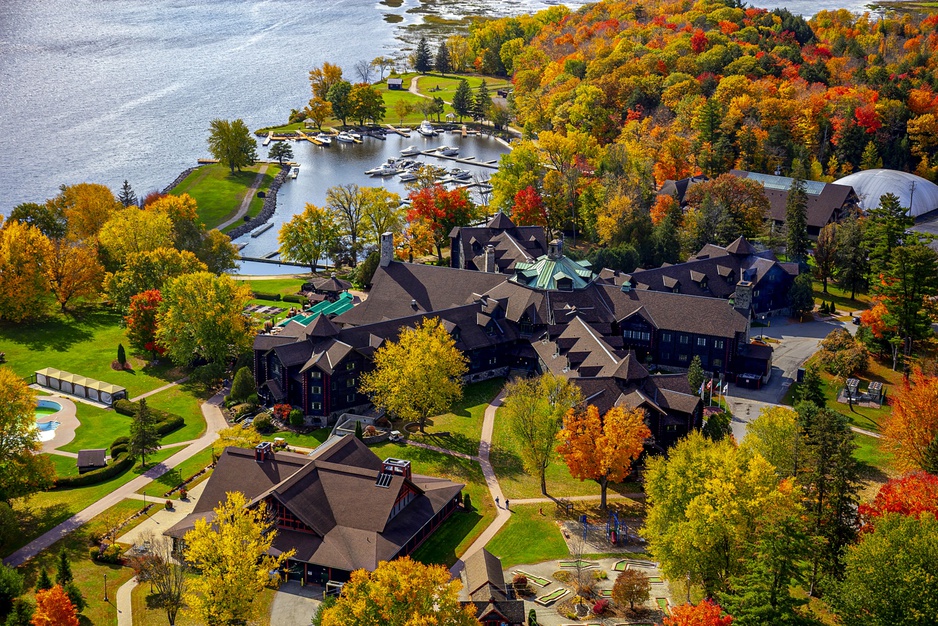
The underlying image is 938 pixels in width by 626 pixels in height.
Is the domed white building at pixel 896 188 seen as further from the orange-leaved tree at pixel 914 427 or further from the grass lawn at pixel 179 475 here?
the grass lawn at pixel 179 475

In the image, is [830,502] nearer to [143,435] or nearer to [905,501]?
[905,501]

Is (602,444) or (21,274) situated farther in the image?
(21,274)

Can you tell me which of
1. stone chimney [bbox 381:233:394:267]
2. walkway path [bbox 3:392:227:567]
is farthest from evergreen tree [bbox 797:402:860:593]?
stone chimney [bbox 381:233:394:267]

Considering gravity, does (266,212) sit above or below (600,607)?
below

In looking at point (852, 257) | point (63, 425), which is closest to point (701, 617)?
point (63, 425)

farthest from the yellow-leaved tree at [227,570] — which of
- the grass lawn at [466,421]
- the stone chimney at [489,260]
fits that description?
the stone chimney at [489,260]

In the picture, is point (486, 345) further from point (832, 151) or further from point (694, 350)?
point (832, 151)
